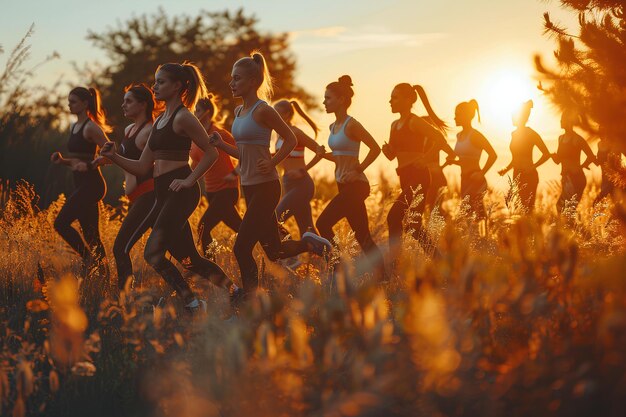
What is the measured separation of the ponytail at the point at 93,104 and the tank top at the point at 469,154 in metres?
4.10

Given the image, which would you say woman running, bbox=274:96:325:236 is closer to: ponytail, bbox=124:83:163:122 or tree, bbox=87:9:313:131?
ponytail, bbox=124:83:163:122

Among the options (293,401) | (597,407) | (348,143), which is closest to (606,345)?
(597,407)

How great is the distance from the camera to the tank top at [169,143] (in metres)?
6.16

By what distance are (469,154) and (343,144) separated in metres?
2.62

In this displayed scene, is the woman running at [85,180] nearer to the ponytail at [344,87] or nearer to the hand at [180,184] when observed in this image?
the hand at [180,184]

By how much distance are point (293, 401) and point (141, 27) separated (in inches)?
1338

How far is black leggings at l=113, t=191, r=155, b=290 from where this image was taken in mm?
6429

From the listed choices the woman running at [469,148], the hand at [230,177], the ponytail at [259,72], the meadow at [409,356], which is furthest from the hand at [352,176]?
the meadow at [409,356]

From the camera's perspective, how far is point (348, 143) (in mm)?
7934

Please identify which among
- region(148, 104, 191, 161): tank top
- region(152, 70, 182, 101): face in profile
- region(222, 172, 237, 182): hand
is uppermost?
region(152, 70, 182, 101): face in profile

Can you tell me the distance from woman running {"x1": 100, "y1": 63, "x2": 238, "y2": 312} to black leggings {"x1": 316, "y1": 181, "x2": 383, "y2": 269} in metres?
1.54

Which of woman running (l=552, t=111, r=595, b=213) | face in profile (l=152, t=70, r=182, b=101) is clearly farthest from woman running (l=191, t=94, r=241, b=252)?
woman running (l=552, t=111, r=595, b=213)

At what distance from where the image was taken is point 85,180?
25.1 feet

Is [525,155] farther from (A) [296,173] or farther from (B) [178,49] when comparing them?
(B) [178,49]
